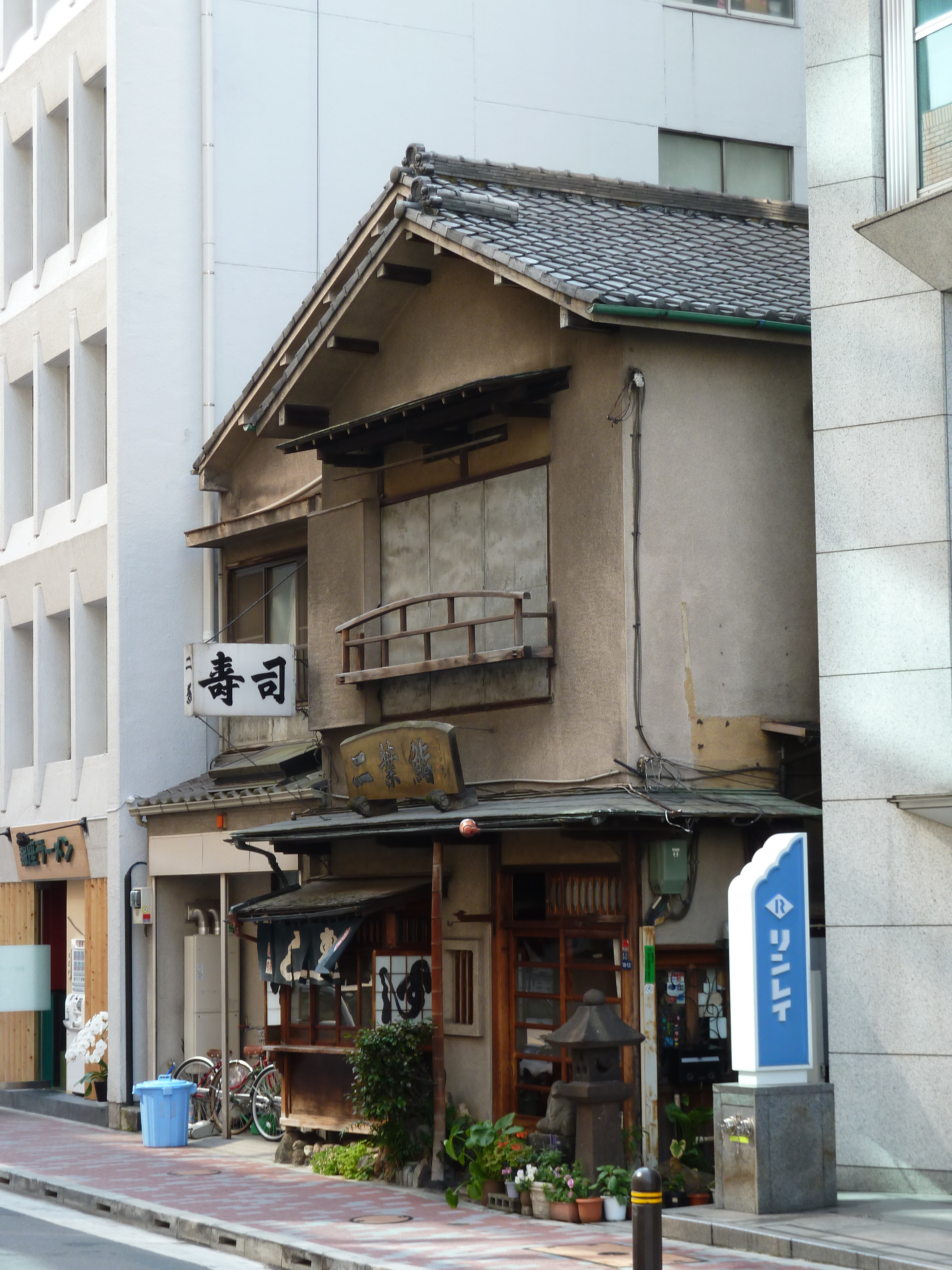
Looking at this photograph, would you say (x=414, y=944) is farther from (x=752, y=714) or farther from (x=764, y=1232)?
(x=764, y=1232)

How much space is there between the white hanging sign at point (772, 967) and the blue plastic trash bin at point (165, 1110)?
29.5 ft

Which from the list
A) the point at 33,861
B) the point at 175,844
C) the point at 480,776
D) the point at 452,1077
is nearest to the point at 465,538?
the point at 480,776

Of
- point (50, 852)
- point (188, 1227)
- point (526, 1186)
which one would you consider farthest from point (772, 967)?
point (50, 852)

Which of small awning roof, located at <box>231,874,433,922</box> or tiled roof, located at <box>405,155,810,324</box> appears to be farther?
small awning roof, located at <box>231,874,433,922</box>

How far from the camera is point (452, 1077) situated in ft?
60.8

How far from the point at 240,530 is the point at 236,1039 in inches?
274

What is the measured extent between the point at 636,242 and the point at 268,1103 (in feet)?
36.8

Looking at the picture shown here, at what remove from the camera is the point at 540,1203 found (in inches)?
630

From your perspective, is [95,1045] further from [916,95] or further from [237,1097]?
[916,95]

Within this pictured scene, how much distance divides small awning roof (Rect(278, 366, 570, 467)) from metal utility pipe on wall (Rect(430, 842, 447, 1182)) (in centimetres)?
430

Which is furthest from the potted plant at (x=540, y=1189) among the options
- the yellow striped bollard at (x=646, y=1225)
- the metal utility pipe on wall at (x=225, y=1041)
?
the metal utility pipe on wall at (x=225, y=1041)

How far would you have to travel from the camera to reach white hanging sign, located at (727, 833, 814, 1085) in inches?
570

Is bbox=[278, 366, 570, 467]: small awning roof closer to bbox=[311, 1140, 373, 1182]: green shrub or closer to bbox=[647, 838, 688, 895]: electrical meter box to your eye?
bbox=[647, 838, 688, 895]: electrical meter box

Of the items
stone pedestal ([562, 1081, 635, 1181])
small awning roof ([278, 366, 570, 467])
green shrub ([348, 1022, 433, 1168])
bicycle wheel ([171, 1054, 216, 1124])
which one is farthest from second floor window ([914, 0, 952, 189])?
bicycle wheel ([171, 1054, 216, 1124])
